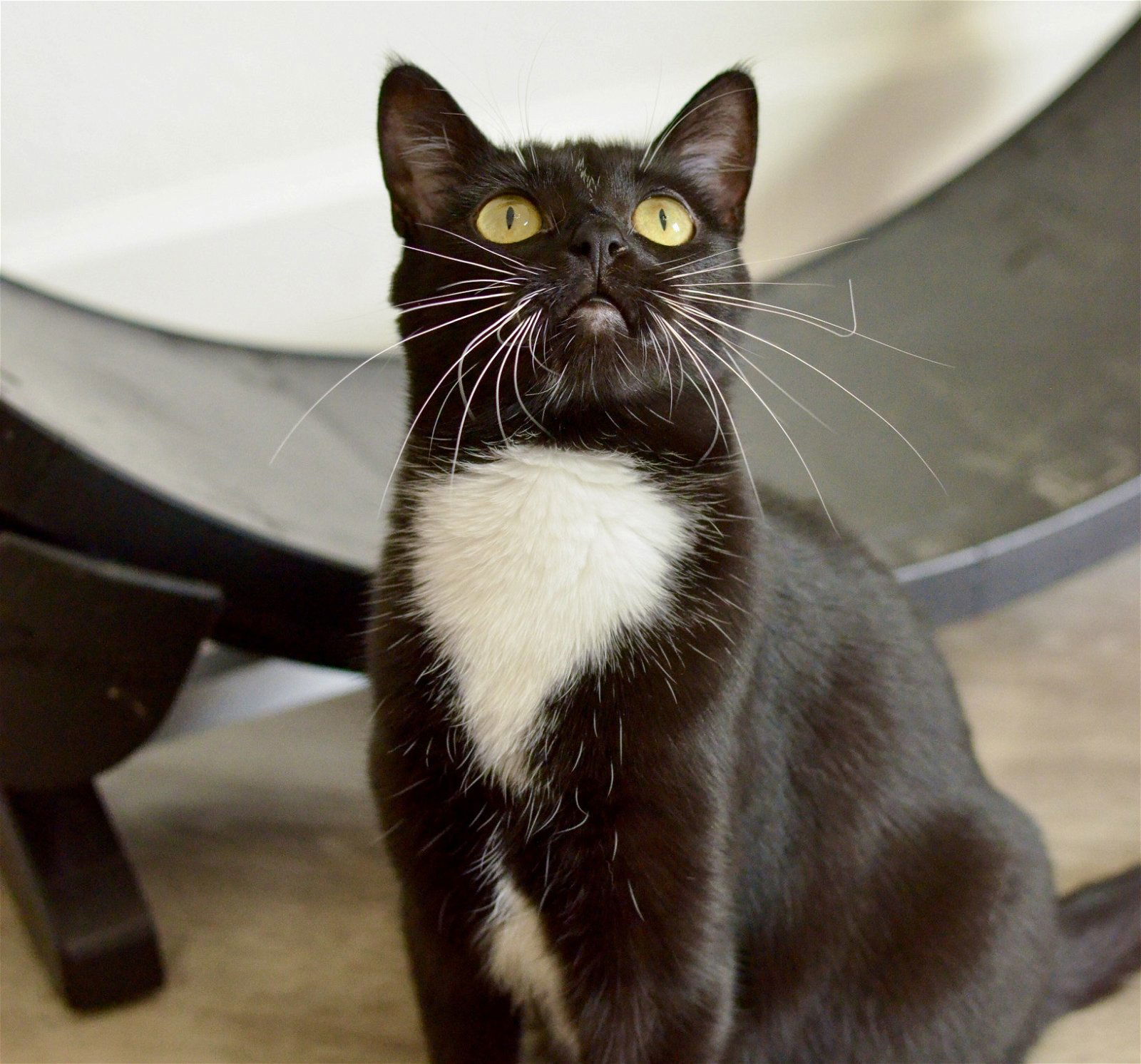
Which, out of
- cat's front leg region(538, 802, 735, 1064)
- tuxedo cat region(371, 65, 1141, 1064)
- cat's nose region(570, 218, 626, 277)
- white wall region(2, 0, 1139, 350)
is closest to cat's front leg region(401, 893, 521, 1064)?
tuxedo cat region(371, 65, 1141, 1064)

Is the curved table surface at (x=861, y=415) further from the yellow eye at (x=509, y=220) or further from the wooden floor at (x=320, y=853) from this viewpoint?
the yellow eye at (x=509, y=220)

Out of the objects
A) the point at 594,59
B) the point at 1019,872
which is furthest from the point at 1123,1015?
the point at 594,59

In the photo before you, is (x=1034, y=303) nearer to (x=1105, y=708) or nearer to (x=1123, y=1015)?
(x=1105, y=708)

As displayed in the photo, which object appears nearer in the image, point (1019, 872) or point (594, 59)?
point (1019, 872)

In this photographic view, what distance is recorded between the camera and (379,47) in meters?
1.80

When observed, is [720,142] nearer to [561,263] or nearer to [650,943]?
[561,263]

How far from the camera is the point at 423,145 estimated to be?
98 centimetres

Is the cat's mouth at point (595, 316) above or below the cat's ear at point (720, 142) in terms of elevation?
below

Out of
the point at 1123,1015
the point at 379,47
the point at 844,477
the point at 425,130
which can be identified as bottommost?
the point at 1123,1015

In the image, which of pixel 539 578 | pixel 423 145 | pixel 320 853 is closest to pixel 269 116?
pixel 423 145

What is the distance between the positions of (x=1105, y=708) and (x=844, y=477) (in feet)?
1.67

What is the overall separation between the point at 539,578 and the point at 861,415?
121cm

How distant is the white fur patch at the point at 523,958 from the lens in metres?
0.95

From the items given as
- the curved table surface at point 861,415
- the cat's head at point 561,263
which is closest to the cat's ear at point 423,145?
the cat's head at point 561,263
